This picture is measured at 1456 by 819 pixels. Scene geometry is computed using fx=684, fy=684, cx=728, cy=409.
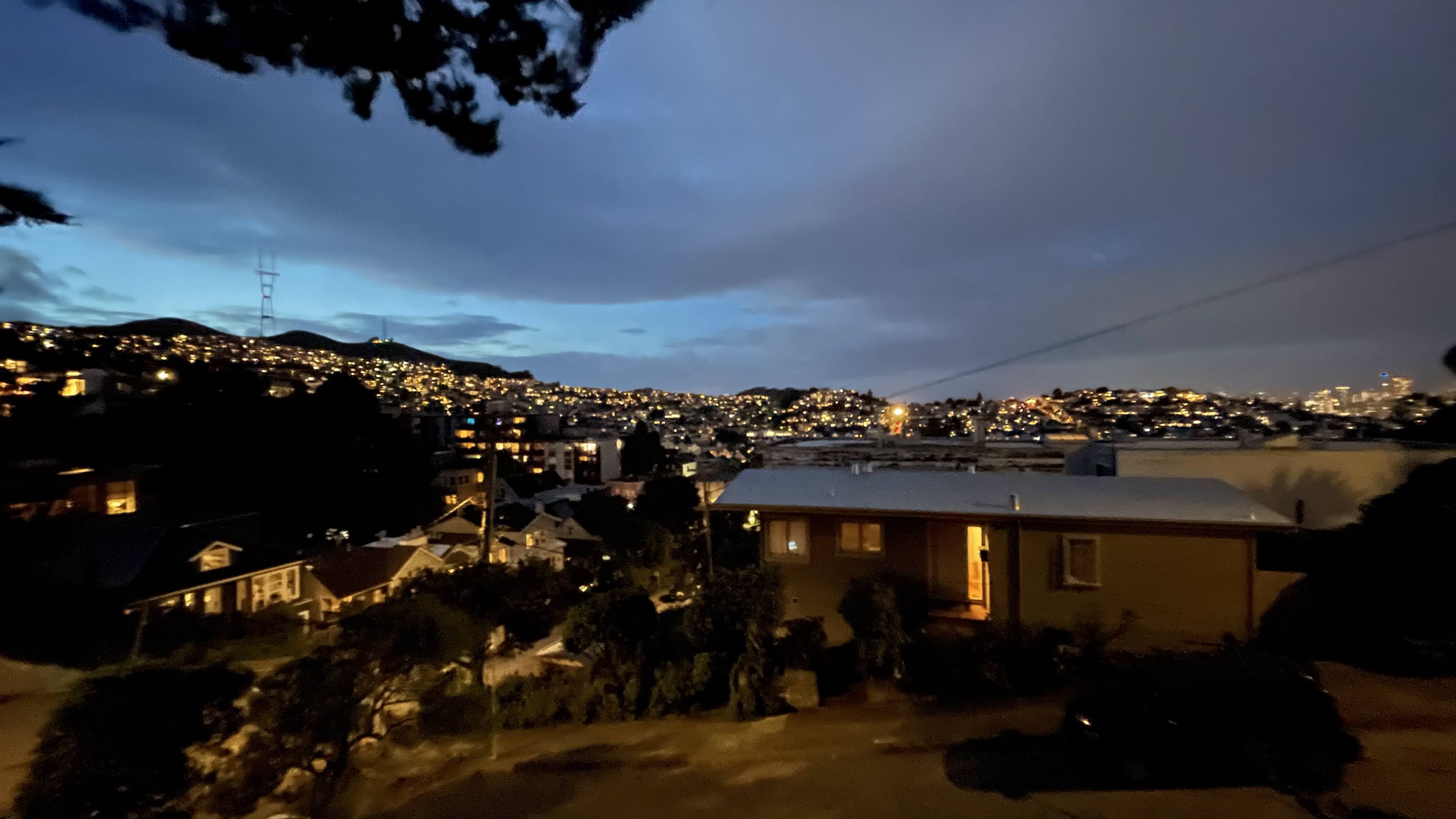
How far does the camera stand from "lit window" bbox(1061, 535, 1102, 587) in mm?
9883

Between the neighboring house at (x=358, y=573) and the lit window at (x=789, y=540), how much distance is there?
617 inches

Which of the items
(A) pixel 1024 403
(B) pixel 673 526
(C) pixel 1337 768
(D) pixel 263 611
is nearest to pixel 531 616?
(C) pixel 1337 768

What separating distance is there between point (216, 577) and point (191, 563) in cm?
87

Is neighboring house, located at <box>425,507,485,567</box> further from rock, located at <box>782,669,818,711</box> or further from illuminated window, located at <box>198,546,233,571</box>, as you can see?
rock, located at <box>782,669,818,711</box>

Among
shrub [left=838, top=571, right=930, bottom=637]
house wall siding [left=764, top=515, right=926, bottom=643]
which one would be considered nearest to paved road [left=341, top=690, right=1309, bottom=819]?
shrub [left=838, top=571, right=930, bottom=637]

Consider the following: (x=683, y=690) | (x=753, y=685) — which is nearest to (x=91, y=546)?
(x=683, y=690)

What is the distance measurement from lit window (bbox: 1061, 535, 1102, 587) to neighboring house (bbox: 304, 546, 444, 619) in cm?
1979

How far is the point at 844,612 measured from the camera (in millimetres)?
11070

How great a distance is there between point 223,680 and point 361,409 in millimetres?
41845

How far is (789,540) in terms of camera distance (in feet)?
38.0

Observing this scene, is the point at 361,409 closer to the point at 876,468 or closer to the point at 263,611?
the point at 263,611

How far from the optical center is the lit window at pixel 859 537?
1126 centimetres

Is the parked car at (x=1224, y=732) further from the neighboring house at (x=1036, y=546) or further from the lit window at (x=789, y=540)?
the lit window at (x=789, y=540)

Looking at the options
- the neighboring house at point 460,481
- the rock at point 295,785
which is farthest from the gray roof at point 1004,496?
the neighboring house at point 460,481
